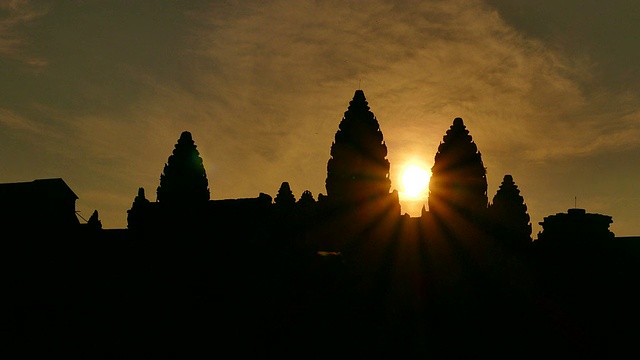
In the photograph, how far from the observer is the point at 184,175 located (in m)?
55.1

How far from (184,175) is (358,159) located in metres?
18.6

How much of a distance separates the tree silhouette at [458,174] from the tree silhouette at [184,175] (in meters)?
20.9

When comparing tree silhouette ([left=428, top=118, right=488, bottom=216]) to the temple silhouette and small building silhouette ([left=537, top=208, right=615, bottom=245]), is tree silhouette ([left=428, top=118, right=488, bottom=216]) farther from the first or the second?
small building silhouette ([left=537, top=208, right=615, bottom=245])

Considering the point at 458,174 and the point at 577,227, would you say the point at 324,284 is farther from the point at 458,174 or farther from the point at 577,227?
the point at 458,174

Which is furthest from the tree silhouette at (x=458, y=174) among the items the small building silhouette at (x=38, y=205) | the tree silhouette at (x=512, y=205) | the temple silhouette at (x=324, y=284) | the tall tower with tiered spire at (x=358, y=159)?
the small building silhouette at (x=38, y=205)

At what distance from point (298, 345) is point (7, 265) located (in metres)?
18.7

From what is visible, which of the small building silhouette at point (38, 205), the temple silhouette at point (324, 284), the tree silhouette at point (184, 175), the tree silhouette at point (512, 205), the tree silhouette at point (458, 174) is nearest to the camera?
the temple silhouette at point (324, 284)

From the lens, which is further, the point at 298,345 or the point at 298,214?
the point at 298,214

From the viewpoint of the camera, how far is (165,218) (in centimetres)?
3109

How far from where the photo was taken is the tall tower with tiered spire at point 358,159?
43844 mm

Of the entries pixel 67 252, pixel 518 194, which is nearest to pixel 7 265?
pixel 67 252

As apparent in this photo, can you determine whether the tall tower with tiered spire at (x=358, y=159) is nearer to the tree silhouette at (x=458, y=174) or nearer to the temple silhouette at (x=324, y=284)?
the temple silhouette at (x=324, y=284)

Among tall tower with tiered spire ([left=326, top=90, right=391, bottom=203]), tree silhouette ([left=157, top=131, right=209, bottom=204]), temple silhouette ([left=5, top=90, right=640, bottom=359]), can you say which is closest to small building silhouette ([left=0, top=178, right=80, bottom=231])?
temple silhouette ([left=5, top=90, right=640, bottom=359])

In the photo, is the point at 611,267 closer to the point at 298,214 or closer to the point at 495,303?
the point at 495,303
